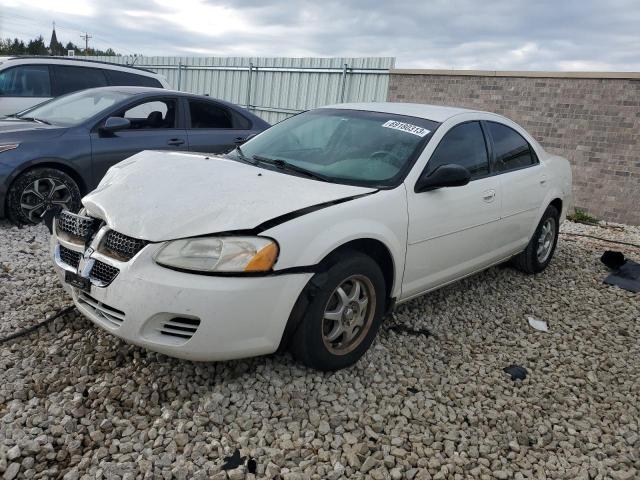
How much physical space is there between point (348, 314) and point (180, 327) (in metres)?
0.98

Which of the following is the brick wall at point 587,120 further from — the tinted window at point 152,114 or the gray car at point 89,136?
the tinted window at point 152,114

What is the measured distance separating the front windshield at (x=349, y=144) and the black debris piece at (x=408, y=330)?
111 cm

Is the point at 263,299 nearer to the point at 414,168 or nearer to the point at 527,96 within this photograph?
the point at 414,168

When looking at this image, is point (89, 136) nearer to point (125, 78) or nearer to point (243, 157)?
point (243, 157)

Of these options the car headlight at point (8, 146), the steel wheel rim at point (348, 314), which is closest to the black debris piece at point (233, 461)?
the steel wheel rim at point (348, 314)

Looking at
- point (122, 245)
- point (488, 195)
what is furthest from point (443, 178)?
point (122, 245)

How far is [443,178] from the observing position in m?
3.35

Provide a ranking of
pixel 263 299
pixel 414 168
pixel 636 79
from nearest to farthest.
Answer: pixel 263 299
pixel 414 168
pixel 636 79

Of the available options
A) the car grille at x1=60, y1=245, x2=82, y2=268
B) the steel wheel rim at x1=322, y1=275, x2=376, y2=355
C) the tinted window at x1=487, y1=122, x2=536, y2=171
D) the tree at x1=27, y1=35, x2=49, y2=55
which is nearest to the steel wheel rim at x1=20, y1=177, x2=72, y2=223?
the car grille at x1=60, y1=245, x2=82, y2=268

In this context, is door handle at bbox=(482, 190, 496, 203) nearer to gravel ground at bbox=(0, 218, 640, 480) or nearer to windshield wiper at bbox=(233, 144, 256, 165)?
gravel ground at bbox=(0, 218, 640, 480)

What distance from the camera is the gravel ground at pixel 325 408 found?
7.88 ft

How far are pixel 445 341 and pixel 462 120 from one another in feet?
5.44

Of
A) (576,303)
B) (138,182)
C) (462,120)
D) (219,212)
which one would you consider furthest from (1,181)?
(576,303)

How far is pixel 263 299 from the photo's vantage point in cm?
255
